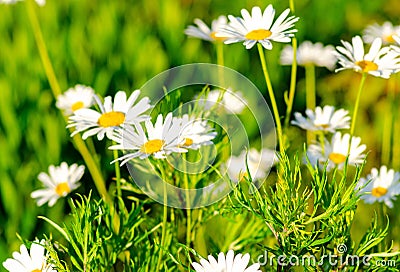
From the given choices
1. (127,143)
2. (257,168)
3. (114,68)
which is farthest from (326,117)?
(114,68)

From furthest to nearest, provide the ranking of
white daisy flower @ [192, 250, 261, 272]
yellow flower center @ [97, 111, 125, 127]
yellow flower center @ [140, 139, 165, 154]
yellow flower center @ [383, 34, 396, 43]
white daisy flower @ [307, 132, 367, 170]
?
yellow flower center @ [383, 34, 396, 43] < white daisy flower @ [307, 132, 367, 170] < yellow flower center @ [97, 111, 125, 127] < yellow flower center @ [140, 139, 165, 154] < white daisy flower @ [192, 250, 261, 272]

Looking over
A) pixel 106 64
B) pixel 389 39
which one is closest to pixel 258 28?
pixel 389 39

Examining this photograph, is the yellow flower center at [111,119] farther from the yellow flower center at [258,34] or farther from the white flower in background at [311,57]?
the white flower in background at [311,57]

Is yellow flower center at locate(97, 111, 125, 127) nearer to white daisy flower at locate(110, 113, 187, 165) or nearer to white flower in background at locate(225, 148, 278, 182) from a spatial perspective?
white daisy flower at locate(110, 113, 187, 165)

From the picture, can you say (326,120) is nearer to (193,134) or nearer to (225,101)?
(225,101)

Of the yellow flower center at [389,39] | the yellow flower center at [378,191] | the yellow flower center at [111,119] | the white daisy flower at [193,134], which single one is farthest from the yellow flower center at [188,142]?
the yellow flower center at [389,39]

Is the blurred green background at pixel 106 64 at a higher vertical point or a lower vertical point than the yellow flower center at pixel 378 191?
higher

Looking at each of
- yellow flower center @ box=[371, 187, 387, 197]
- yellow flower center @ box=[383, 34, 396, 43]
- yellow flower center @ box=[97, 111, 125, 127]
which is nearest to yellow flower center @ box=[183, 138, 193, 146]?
yellow flower center @ box=[97, 111, 125, 127]
